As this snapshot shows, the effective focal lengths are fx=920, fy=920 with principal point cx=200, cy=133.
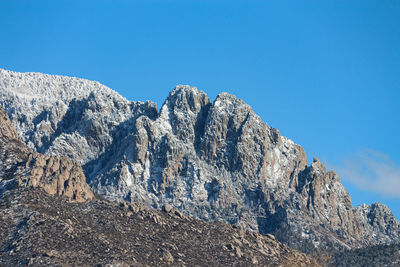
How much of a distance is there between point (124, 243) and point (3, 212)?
26.7m

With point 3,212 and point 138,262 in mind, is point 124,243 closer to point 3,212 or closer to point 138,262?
point 138,262

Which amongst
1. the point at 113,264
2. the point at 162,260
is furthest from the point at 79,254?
the point at 162,260

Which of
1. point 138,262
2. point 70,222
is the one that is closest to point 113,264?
point 138,262

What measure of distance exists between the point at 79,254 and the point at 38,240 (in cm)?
901

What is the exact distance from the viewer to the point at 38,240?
187375 millimetres

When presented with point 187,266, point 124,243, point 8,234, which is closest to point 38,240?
point 8,234

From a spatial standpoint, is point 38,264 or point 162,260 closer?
point 38,264

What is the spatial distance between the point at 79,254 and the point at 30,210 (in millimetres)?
19252

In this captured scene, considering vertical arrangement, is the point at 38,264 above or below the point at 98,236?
below

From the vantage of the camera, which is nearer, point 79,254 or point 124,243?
point 79,254

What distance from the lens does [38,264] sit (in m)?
179

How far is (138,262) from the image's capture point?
7475 inches

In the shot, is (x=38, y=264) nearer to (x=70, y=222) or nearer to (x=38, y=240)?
(x=38, y=240)

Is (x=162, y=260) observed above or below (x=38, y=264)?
above
